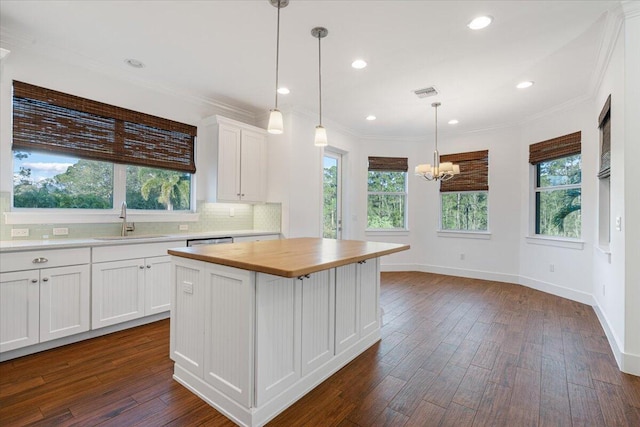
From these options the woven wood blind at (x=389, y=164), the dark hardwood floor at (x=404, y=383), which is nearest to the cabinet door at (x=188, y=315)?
the dark hardwood floor at (x=404, y=383)

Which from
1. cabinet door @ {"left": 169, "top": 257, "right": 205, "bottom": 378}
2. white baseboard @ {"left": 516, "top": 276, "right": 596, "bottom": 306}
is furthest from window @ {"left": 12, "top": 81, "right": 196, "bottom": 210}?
white baseboard @ {"left": 516, "top": 276, "right": 596, "bottom": 306}

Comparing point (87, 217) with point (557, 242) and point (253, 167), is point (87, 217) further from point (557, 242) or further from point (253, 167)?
point (557, 242)

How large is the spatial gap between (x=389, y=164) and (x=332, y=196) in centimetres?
145

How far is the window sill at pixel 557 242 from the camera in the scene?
14.5 ft

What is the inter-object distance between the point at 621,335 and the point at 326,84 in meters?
3.74

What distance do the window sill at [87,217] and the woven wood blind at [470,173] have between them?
464cm

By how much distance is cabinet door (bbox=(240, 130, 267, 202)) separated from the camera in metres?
4.61

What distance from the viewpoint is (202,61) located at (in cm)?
334

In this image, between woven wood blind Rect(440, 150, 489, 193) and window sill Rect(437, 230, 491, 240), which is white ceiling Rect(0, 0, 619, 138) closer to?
woven wood blind Rect(440, 150, 489, 193)

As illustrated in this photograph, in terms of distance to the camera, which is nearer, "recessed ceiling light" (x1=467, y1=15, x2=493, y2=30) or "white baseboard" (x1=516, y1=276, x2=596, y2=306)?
"recessed ceiling light" (x1=467, y1=15, x2=493, y2=30)

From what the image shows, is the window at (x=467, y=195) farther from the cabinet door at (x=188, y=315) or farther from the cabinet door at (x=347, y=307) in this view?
the cabinet door at (x=188, y=315)

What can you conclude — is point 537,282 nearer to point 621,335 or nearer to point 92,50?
point 621,335

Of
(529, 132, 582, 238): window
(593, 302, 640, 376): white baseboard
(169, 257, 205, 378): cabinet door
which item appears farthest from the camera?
(529, 132, 582, 238): window

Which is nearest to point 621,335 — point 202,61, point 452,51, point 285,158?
point 452,51
